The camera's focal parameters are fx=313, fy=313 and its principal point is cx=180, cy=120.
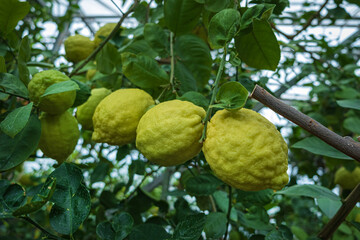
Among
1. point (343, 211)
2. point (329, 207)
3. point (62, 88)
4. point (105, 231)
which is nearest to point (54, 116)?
point (62, 88)

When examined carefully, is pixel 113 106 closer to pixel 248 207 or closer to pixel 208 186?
pixel 208 186

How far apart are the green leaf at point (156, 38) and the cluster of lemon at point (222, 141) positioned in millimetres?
224

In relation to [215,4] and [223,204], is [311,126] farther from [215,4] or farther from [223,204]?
[223,204]

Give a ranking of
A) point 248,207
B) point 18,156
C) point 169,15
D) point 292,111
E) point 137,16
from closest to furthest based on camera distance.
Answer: point 292,111
point 18,156
point 169,15
point 248,207
point 137,16

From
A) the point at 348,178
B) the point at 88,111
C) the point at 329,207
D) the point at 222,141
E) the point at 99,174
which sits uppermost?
the point at 222,141

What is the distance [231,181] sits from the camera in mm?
502

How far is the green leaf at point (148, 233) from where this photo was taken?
2.05 feet

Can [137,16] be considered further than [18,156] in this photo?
Yes

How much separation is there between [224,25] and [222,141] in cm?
21

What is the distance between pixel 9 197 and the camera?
525mm

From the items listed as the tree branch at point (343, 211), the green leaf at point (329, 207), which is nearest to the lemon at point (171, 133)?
the tree branch at point (343, 211)

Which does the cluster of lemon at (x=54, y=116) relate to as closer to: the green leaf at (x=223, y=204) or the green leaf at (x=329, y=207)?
the green leaf at (x=223, y=204)

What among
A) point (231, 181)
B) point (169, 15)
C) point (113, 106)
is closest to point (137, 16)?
point (169, 15)

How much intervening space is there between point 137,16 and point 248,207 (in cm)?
→ 69
